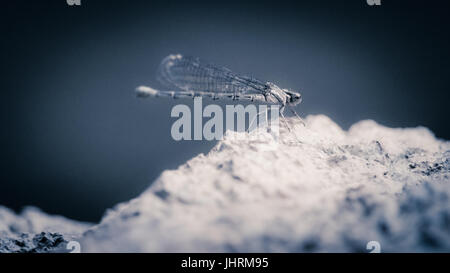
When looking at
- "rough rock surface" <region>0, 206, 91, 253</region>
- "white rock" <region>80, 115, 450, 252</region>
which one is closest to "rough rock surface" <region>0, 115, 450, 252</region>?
"white rock" <region>80, 115, 450, 252</region>

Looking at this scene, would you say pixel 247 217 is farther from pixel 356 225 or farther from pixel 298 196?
pixel 356 225

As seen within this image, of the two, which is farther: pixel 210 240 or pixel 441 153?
pixel 441 153

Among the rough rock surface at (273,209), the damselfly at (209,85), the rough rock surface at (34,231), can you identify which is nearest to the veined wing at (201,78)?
the damselfly at (209,85)

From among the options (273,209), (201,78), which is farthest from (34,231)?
(273,209)

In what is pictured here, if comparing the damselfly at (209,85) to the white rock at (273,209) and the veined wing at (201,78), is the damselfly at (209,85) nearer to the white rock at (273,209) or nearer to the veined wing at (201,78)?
the veined wing at (201,78)

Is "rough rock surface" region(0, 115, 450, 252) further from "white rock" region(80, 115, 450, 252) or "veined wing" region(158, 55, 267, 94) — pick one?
"veined wing" region(158, 55, 267, 94)

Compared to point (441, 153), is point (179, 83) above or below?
above

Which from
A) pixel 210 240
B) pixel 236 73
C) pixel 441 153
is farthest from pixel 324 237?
pixel 441 153
